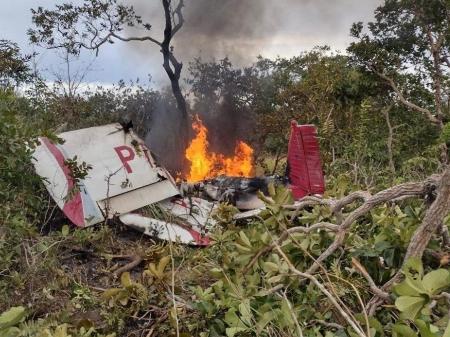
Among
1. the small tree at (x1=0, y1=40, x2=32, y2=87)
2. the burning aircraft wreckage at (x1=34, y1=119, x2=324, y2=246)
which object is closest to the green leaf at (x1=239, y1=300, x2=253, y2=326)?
the burning aircraft wreckage at (x1=34, y1=119, x2=324, y2=246)

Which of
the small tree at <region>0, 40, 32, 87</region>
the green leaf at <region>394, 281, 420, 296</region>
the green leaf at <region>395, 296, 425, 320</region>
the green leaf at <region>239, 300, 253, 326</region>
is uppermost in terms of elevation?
the small tree at <region>0, 40, 32, 87</region>

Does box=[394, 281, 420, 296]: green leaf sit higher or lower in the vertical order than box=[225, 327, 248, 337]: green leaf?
higher

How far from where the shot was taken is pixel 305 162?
6.74 meters

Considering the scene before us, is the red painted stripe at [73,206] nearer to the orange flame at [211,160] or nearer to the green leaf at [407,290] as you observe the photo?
the green leaf at [407,290]

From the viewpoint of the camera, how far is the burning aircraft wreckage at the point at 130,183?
5.52 meters

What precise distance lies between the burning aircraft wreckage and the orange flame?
28.0ft

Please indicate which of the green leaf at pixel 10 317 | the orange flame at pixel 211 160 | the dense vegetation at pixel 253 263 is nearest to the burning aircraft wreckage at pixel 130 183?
the dense vegetation at pixel 253 263

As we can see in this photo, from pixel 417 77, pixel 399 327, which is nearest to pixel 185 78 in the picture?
pixel 417 77

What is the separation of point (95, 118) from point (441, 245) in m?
13.8

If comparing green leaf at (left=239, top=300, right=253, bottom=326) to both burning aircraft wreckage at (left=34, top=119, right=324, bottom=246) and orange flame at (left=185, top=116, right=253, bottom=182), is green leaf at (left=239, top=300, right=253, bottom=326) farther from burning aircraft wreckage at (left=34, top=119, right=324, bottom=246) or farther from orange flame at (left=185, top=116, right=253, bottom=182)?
orange flame at (left=185, top=116, right=253, bottom=182)

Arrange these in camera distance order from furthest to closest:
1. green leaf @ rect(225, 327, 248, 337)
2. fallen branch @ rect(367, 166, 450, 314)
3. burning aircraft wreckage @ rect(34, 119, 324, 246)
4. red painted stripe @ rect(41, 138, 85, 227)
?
burning aircraft wreckage @ rect(34, 119, 324, 246), red painted stripe @ rect(41, 138, 85, 227), green leaf @ rect(225, 327, 248, 337), fallen branch @ rect(367, 166, 450, 314)

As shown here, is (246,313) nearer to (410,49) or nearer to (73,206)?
(73,206)

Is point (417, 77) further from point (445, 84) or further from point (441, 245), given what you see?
point (441, 245)

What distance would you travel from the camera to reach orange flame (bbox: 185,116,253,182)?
16.0 metres
